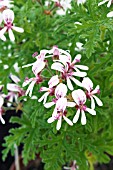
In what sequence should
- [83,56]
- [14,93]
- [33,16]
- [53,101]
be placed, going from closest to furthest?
[53,101]
[83,56]
[33,16]
[14,93]

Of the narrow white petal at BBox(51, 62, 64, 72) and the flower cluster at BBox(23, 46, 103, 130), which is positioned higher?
the narrow white petal at BBox(51, 62, 64, 72)

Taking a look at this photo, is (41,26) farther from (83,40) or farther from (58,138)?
(58,138)

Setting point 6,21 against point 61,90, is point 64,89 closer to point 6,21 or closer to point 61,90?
point 61,90

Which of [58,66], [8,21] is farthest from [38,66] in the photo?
[8,21]

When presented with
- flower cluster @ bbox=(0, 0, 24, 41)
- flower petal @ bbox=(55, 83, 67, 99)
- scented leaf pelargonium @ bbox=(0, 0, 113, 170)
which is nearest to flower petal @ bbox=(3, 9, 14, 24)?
flower cluster @ bbox=(0, 0, 24, 41)

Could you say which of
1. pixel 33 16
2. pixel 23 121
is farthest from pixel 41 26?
pixel 23 121

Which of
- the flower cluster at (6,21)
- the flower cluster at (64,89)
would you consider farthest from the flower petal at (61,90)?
the flower cluster at (6,21)

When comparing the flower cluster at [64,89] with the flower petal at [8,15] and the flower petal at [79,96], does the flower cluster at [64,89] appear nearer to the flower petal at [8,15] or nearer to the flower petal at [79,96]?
the flower petal at [79,96]

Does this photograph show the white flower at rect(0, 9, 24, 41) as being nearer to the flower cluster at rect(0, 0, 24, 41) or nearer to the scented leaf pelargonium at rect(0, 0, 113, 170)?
the flower cluster at rect(0, 0, 24, 41)
